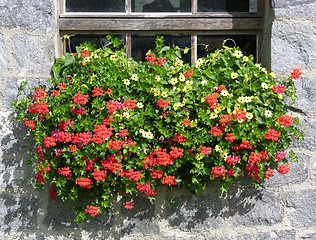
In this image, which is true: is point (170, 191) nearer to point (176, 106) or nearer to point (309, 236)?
point (176, 106)

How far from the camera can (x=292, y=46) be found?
2.42m

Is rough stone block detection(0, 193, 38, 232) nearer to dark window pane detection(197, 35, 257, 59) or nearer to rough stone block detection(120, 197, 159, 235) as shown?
rough stone block detection(120, 197, 159, 235)

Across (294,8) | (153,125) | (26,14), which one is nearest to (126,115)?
(153,125)

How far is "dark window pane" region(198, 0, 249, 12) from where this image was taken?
266 centimetres

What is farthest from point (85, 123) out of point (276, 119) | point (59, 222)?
point (276, 119)

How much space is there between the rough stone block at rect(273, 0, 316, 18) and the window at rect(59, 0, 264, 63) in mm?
233

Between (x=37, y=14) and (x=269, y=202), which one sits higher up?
(x=37, y=14)

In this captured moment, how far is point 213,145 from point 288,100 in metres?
0.57

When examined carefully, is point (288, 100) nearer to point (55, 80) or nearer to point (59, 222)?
point (55, 80)

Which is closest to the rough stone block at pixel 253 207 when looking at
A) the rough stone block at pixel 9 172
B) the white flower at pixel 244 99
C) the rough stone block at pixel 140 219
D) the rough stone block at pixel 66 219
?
the rough stone block at pixel 140 219

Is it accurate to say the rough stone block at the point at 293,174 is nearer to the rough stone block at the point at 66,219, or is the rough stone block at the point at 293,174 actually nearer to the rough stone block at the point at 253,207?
the rough stone block at the point at 253,207

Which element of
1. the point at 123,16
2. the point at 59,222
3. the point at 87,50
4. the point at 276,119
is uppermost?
the point at 123,16

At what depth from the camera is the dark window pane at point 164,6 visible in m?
2.64

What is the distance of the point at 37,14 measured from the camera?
2.35 m
